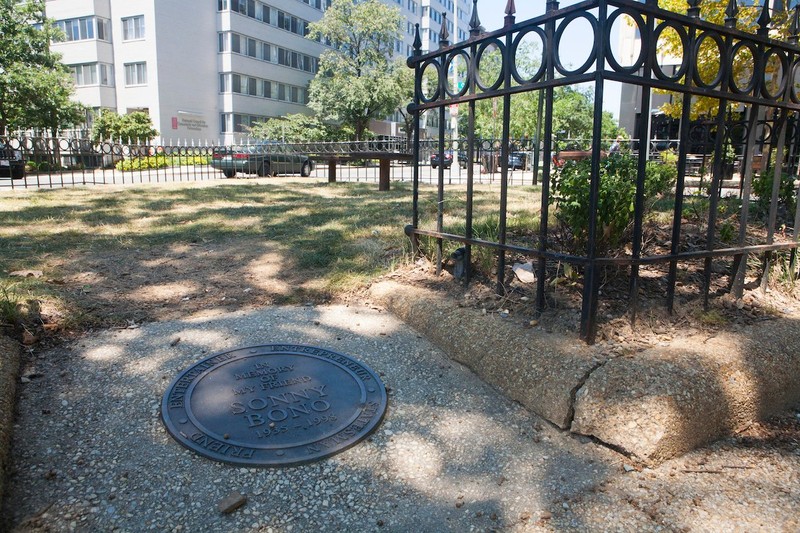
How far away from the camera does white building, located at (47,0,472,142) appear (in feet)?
131

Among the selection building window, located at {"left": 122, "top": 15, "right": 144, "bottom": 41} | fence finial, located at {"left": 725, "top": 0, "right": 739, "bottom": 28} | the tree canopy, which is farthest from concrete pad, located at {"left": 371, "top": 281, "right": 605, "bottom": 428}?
building window, located at {"left": 122, "top": 15, "right": 144, "bottom": 41}

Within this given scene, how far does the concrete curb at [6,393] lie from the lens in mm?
2314

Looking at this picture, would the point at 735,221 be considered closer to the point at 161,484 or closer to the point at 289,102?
the point at 161,484

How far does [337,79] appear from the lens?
47500mm

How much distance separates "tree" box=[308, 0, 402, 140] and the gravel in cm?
4608

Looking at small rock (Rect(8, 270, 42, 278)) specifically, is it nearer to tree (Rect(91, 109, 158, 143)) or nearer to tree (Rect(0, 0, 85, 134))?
tree (Rect(0, 0, 85, 134))

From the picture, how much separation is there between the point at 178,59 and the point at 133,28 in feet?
11.8

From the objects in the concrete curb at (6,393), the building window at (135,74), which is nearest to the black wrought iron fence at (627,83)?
the concrete curb at (6,393)

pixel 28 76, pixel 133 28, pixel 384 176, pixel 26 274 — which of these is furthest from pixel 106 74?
pixel 26 274

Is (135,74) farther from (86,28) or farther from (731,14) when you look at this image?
(731,14)

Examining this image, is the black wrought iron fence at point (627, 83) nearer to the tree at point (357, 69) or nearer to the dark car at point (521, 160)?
the dark car at point (521, 160)

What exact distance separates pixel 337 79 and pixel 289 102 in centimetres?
640

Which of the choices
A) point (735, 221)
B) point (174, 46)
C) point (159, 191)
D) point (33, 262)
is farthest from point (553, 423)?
point (174, 46)

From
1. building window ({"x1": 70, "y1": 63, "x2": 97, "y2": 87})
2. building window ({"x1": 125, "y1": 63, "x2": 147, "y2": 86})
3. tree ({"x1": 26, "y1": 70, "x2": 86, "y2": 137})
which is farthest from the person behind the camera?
building window ({"x1": 70, "y1": 63, "x2": 97, "y2": 87})
